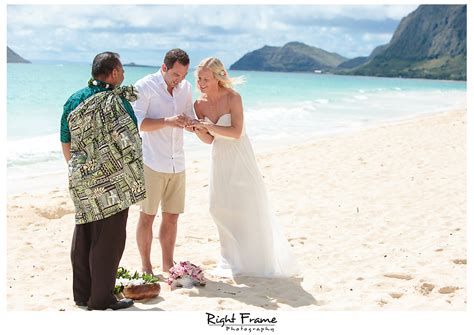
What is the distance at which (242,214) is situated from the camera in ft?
18.9

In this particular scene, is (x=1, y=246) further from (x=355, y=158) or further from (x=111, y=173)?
(x=355, y=158)

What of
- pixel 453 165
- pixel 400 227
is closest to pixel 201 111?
pixel 400 227

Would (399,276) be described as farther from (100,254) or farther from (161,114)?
(100,254)

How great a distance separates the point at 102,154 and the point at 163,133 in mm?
1010

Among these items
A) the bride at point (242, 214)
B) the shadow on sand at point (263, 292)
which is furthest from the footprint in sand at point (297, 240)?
the shadow on sand at point (263, 292)

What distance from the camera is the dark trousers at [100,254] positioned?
459cm

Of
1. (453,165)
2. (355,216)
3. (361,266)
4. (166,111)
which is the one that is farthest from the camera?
(453,165)

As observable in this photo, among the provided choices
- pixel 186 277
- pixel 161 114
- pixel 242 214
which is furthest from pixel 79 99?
pixel 242 214

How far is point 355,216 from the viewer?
7.93m

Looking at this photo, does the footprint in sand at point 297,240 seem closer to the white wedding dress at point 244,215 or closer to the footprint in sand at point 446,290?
the white wedding dress at point 244,215

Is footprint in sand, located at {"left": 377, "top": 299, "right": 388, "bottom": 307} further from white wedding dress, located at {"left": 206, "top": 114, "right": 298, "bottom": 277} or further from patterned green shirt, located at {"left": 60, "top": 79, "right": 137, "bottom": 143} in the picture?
patterned green shirt, located at {"left": 60, "top": 79, "right": 137, "bottom": 143}

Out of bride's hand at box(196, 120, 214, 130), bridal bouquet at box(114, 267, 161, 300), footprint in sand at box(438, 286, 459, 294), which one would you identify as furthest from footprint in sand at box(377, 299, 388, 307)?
bride's hand at box(196, 120, 214, 130)

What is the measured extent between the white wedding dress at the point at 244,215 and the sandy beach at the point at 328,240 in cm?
18

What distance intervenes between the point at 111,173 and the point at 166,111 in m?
1.06
